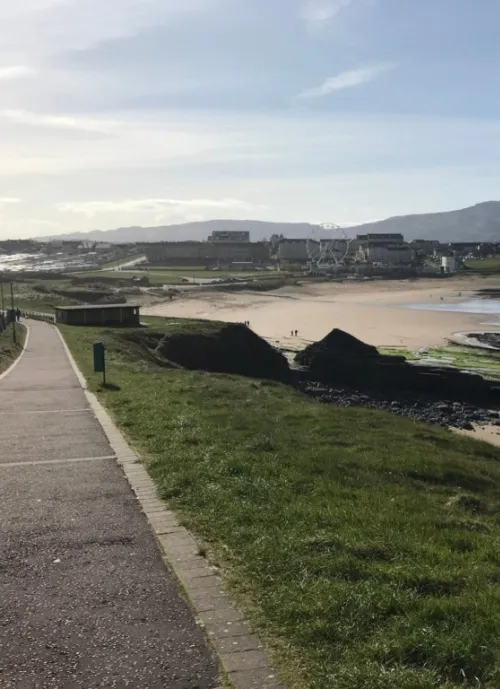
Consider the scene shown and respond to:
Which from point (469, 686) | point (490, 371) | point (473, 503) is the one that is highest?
point (469, 686)

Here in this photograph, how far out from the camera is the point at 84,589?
5488mm

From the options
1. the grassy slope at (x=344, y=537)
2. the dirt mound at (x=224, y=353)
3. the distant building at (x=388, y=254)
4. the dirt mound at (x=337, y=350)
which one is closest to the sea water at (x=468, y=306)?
the dirt mound at (x=337, y=350)

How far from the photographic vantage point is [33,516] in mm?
7281

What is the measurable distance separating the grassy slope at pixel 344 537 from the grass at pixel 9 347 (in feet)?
38.4

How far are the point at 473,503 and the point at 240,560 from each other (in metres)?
4.18

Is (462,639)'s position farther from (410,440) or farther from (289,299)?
(289,299)

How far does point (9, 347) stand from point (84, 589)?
24.4 m

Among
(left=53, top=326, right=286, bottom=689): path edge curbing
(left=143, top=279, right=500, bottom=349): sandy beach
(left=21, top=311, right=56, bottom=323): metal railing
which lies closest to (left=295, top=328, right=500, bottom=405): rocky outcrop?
(left=143, top=279, right=500, bottom=349): sandy beach

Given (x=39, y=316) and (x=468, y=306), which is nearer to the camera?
(x=39, y=316)

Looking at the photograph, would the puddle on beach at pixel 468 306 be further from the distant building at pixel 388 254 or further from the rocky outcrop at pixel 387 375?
the distant building at pixel 388 254

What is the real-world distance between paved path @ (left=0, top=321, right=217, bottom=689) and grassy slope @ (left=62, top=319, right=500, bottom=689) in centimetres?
55

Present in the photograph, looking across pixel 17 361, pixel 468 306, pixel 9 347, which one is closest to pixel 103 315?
pixel 9 347

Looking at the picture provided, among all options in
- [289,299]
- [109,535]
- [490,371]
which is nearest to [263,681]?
[109,535]

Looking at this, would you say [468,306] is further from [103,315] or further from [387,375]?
[103,315]
